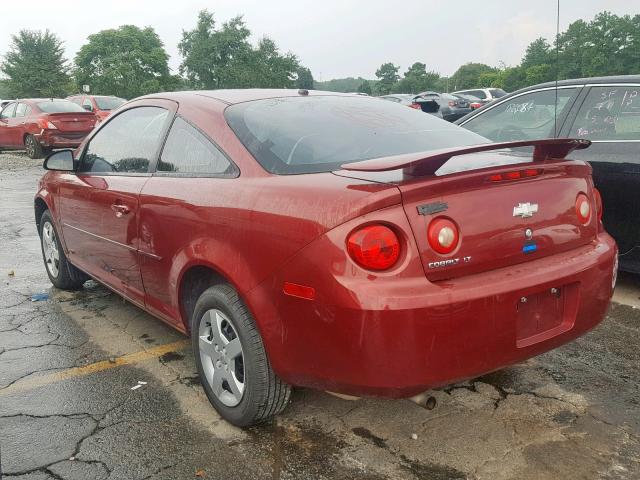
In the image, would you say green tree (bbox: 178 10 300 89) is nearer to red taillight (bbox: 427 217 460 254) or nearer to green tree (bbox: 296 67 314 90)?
green tree (bbox: 296 67 314 90)

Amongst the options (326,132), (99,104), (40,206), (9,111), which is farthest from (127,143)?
(99,104)

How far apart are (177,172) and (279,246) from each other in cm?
106

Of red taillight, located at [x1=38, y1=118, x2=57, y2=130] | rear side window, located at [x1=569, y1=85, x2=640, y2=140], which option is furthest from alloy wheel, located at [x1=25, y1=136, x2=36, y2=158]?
rear side window, located at [x1=569, y1=85, x2=640, y2=140]

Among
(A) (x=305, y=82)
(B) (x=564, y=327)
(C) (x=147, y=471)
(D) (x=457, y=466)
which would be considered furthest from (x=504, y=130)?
(A) (x=305, y=82)

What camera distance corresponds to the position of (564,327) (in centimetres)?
249

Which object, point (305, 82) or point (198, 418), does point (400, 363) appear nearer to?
point (198, 418)

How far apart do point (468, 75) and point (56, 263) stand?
115 m

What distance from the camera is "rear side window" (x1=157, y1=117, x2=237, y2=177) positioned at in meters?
2.86

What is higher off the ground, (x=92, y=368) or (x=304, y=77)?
(x=304, y=77)

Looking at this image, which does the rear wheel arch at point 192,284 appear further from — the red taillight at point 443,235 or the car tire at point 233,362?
the red taillight at point 443,235

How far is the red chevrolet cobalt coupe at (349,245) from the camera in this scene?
7.01ft

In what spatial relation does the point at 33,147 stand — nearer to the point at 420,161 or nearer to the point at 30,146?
the point at 30,146

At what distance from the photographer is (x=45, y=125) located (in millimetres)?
15258

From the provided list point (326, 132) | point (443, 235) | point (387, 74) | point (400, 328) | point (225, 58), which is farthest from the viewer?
→ point (387, 74)
